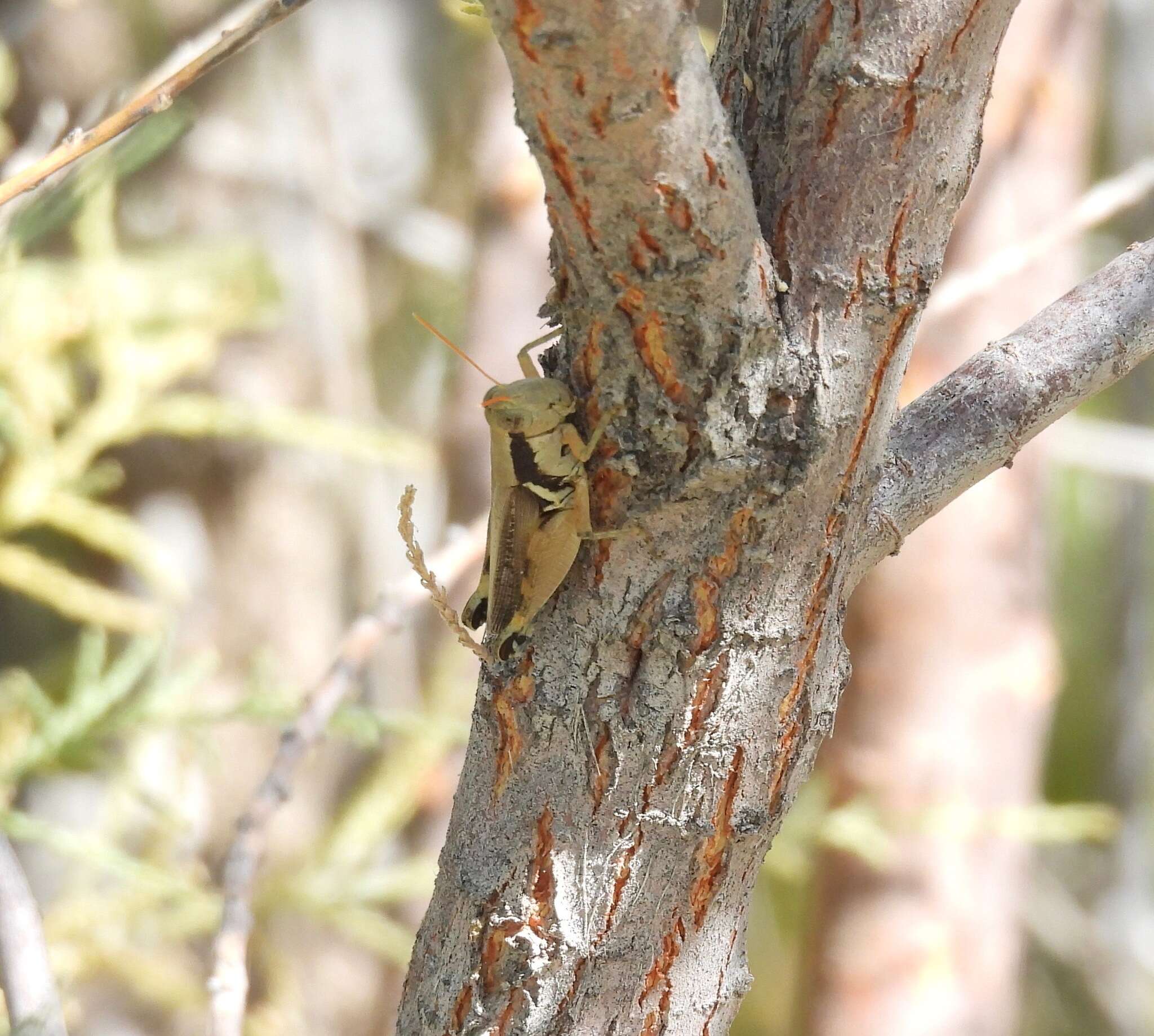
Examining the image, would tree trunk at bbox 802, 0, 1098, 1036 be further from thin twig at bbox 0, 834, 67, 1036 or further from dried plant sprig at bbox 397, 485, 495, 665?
thin twig at bbox 0, 834, 67, 1036

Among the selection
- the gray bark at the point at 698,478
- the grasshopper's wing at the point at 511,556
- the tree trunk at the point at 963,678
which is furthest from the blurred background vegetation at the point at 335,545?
the gray bark at the point at 698,478

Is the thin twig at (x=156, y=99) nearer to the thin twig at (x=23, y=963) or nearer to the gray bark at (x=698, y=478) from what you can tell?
the gray bark at (x=698, y=478)

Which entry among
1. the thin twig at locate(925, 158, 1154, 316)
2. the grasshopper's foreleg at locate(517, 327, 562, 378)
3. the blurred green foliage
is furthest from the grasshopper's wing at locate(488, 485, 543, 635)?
the blurred green foliage

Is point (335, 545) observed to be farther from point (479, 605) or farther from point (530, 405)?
point (530, 405)

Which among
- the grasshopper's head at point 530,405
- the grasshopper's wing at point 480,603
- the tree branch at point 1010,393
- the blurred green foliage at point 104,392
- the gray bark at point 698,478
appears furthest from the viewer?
the blurred green foliage at point 104,392

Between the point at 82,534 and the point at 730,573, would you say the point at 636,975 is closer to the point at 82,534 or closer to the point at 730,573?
the point at 730,573
